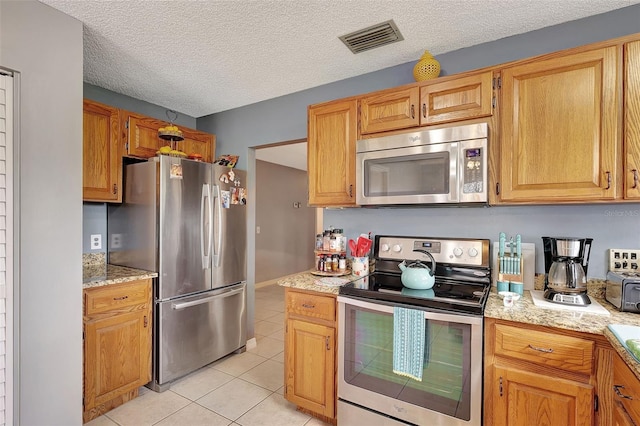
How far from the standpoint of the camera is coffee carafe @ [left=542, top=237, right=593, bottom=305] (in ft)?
5.19

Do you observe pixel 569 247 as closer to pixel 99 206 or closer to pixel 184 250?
pixel 184 250

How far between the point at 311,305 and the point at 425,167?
3.68 feet

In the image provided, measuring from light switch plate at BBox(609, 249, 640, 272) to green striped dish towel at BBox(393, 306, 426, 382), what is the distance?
1.12 m

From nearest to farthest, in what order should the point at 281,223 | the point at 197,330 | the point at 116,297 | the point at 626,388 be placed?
the point at 626,388 → the point at 116,297 → the point at 197,330 → the point at 281,223

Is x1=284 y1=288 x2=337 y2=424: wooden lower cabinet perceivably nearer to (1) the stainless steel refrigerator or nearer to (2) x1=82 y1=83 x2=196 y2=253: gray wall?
(1) the stainless steel refrigerator

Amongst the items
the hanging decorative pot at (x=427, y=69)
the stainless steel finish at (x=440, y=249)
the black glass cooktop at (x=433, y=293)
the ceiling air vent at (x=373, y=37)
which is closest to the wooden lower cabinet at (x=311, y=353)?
the black glass cooktop at (x=433, y=293)

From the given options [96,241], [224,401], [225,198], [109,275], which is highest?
[225,198]

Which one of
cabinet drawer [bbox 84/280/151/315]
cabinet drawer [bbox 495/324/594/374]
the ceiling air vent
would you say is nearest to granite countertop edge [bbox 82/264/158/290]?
cabinet drawer [bbox 84/280/151/315]

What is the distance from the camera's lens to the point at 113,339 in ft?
7.00

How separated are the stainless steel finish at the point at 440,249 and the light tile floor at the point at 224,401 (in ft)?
4.06

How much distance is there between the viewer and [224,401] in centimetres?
224

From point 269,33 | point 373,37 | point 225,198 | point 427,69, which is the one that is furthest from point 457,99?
point 225,198

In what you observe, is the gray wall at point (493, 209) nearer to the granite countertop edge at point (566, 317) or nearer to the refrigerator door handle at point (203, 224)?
the granite countertop edge at point (566, 317)

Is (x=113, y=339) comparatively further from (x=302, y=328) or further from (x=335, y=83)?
(x=335, y=83)
